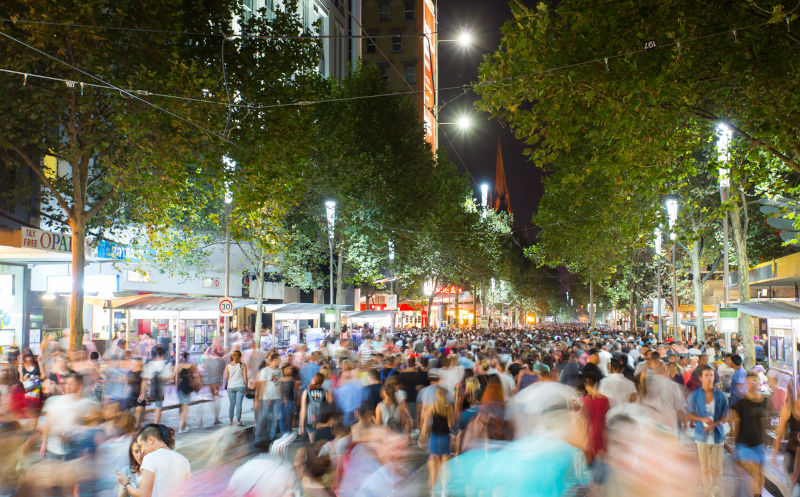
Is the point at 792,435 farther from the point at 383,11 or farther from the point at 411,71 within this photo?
the point at 383,11

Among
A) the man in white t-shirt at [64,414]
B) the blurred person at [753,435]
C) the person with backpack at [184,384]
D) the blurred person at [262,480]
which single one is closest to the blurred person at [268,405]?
the person with backpack at [184,384]

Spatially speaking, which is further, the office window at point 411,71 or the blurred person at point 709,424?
the office window at point 411,71

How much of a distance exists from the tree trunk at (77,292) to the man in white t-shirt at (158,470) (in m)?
12.2

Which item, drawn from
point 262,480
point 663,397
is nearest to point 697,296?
point 663,397

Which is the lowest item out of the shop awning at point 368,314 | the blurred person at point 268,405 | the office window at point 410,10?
the blurred person at point 268,405

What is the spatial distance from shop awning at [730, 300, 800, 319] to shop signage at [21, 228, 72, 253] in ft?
60.1

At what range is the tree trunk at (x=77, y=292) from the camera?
16.6 meters

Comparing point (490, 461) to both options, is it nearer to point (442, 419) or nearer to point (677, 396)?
point (442, 419)

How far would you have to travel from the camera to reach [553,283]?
126 metres

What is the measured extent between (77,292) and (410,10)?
7749cm

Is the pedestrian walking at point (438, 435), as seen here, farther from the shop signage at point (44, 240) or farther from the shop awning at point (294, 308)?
the shop awning at point (294, 308)

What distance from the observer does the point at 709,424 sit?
29.0 feet

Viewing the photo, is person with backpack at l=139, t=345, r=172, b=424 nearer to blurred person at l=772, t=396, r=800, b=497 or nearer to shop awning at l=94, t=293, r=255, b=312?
shop awning at l=94, t=293, r=255, b=312

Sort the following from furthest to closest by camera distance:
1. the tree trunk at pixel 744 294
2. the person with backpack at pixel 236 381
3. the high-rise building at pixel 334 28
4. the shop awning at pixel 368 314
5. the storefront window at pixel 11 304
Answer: the high-rise building at pixel 334 28
the shop awning at pixel 368 314
the tree trunk at pixel 744 294
the storefront window at pixel 11 304
the person with backpack at pixel 236 381
